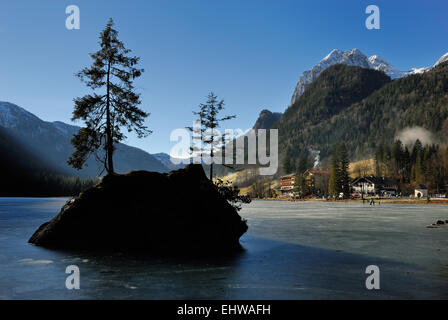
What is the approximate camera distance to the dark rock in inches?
773

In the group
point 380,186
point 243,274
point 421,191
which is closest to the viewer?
point 243,274

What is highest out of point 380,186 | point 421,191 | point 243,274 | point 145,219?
point 145,219

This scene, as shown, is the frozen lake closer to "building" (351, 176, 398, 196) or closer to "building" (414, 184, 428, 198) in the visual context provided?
"building" (414, 184, 428, 198)

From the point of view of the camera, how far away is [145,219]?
19.9 meters

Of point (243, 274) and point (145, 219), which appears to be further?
point (145, 219)

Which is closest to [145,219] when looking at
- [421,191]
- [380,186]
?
[421,191]

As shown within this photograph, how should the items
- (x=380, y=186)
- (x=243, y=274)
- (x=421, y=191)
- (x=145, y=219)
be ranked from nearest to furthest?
(x=243, y=274), (x=145, y=219), (x=421, y=191), (x=380, y=186)

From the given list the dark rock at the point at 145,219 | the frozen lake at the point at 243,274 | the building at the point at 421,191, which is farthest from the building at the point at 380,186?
the dark rock at the point at 145,219

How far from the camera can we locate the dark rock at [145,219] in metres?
19.6

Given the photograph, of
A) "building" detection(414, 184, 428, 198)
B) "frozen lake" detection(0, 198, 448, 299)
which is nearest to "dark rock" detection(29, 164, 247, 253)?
"frozen lake" detection(0, 198, 448, 299)

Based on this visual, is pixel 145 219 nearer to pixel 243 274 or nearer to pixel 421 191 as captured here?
pixel 243 274

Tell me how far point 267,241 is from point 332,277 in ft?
37.8
